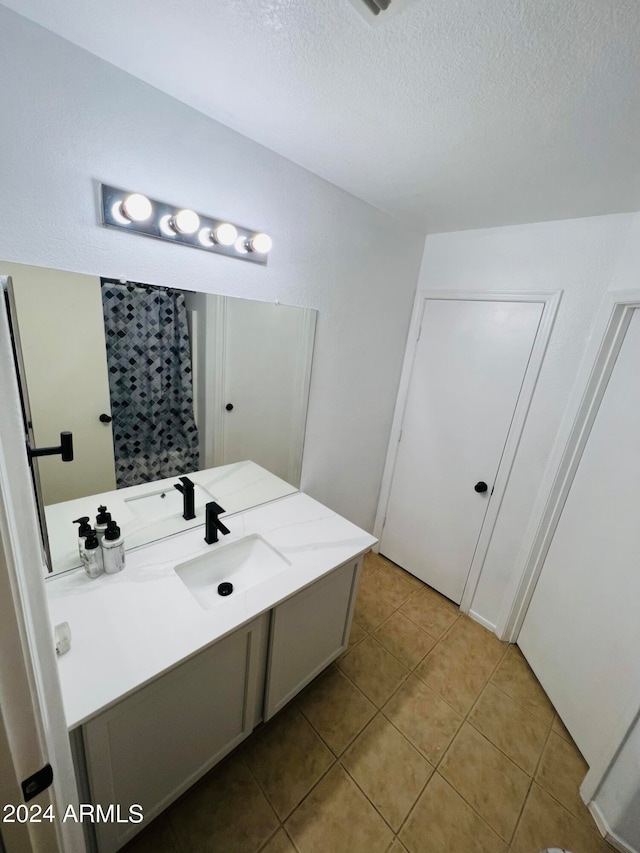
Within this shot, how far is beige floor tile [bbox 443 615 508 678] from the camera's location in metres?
1.84

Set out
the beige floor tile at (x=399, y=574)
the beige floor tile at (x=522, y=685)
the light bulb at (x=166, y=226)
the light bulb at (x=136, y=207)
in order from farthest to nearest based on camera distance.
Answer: the beige floor tile at (x=399, y=574) < the beige floor tile at (x=522, y=685) < the light bulb at (x=166, y=226) < the light bulb at (x=136, y=207)

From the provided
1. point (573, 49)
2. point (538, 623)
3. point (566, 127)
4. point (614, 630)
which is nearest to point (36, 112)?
point (573, 49)

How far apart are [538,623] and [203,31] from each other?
268cm

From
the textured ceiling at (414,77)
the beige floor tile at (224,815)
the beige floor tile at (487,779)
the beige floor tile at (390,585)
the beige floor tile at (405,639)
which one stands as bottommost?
the beige floor tile at (224,815)

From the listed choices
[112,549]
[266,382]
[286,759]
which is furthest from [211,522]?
[286,759]

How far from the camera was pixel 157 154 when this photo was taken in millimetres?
1042

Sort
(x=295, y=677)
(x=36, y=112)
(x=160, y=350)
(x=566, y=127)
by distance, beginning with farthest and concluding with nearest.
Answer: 1. (x=295, y=677)
2. (x=160, y=350)
3. (x=566, y=127)
4. (x=36, y=112)

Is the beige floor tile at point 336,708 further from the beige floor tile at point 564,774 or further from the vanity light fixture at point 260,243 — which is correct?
the vanity light fixture at point 260,243

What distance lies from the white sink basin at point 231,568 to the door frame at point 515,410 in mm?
1266

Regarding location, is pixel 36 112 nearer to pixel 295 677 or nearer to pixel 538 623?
pixel 295 677

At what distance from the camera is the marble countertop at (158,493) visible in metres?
1.16

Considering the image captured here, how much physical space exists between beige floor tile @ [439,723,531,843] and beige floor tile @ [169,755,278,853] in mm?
737

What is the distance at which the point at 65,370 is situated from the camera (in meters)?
1.07

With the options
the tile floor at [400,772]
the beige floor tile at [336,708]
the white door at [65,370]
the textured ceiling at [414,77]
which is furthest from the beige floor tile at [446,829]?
the textured ceiling at [414,77]
